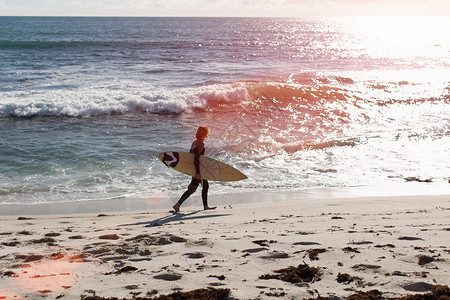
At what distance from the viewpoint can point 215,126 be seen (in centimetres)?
1559

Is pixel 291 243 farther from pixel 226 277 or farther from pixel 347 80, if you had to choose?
pixel 347 80

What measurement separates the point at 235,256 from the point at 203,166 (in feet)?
12.4

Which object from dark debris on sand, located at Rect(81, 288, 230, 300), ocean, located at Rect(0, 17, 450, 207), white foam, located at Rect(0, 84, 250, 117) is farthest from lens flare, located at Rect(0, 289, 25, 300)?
white foam, located at Rect(0, 84, 250, 117)

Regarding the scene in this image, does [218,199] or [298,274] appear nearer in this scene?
[298,274]

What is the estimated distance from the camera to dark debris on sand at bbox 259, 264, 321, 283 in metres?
3.50

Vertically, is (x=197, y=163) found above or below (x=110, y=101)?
below

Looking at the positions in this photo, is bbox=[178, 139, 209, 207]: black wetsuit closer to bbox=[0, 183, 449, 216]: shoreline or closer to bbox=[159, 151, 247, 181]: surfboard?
bbox=[159, 151, 247, 181]: surfboard

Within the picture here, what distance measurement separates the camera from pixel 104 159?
10.6 metres

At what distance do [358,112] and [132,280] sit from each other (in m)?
15.5

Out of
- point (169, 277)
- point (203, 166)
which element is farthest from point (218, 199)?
point (169, 277)

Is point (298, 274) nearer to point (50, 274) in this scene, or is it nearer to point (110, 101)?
point (50, 274)

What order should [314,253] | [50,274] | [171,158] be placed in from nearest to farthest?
[50,274], [314,253], [171,158]

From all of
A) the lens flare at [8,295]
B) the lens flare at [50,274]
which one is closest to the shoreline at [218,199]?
the lens flare at [50,274]

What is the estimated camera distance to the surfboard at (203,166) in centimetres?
780
